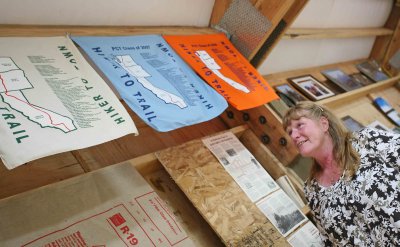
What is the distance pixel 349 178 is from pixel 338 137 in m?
0.19

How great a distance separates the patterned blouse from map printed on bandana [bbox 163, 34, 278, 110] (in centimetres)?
56

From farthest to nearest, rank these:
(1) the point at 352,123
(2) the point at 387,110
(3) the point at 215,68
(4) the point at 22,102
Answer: (2) the point at 387,110 < (1) the point at 352,123 < (3) the point at 215,68 < (4) the point at 22,102

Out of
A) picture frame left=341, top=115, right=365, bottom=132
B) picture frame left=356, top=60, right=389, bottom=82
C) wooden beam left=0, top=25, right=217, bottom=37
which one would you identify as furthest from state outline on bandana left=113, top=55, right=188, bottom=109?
picture frame left=356, top=60, right=389, bottom=82

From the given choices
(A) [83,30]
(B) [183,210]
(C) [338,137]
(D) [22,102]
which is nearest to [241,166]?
(B) [183,210]

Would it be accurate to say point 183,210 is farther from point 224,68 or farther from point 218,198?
point 224,68

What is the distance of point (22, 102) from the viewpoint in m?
1.08

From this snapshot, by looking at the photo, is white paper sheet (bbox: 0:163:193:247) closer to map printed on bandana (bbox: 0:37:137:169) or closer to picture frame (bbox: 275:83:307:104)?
map printed on bandana (bbox: 0:37:137:169)

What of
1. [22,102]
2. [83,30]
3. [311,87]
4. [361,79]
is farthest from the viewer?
[361,79]

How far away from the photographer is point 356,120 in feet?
10.1

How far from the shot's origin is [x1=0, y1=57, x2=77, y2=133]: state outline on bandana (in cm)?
106

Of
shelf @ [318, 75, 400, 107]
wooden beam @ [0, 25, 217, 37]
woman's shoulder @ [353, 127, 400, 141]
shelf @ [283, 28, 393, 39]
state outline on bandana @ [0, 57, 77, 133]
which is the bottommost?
woman's shoulder @ [353, 127, 400, 141]

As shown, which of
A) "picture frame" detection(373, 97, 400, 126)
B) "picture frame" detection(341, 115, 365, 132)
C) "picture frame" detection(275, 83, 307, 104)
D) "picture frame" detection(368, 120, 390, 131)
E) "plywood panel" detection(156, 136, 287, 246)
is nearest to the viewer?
"plywood panel" detection(156, 136, 287, 246)

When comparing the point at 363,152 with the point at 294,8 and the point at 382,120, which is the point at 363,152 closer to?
the point at 294,8

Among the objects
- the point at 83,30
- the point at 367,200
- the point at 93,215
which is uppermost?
the point at 83,30
